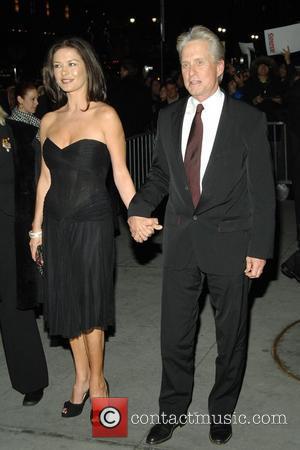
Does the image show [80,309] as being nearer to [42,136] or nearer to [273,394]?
[42,136]

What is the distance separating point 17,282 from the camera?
452cm

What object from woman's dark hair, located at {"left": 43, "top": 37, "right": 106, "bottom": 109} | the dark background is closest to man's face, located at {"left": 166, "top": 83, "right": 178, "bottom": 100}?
woman's dark hair, located at {"left": 43, "top": 37, "right": 106, "bottom": 109}

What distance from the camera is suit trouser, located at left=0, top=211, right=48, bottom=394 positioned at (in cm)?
452

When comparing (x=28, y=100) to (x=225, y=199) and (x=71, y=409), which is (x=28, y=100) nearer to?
(x=71, y=409)

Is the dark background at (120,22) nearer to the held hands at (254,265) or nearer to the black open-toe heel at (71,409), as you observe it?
the black open-toe heel at (71,409)

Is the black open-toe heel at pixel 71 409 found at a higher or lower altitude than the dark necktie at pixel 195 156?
lower

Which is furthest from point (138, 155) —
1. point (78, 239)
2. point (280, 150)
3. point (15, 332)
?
point (78, 239)

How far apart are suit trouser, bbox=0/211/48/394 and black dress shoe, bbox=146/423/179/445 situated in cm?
100

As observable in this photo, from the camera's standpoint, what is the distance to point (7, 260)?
179 inches

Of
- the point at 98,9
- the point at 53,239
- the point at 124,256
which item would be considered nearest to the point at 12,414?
the point at 53,239

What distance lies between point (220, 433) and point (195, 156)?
1.56 metres

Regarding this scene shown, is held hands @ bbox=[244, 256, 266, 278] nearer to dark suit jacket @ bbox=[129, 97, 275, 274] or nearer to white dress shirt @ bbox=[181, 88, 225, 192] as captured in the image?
dark suit jacket @ bbox=[129, 97, 275, 274]

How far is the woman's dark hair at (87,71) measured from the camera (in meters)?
4.15

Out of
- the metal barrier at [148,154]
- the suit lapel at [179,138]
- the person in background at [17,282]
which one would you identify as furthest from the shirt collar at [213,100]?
the metal barrier at [148,154]
